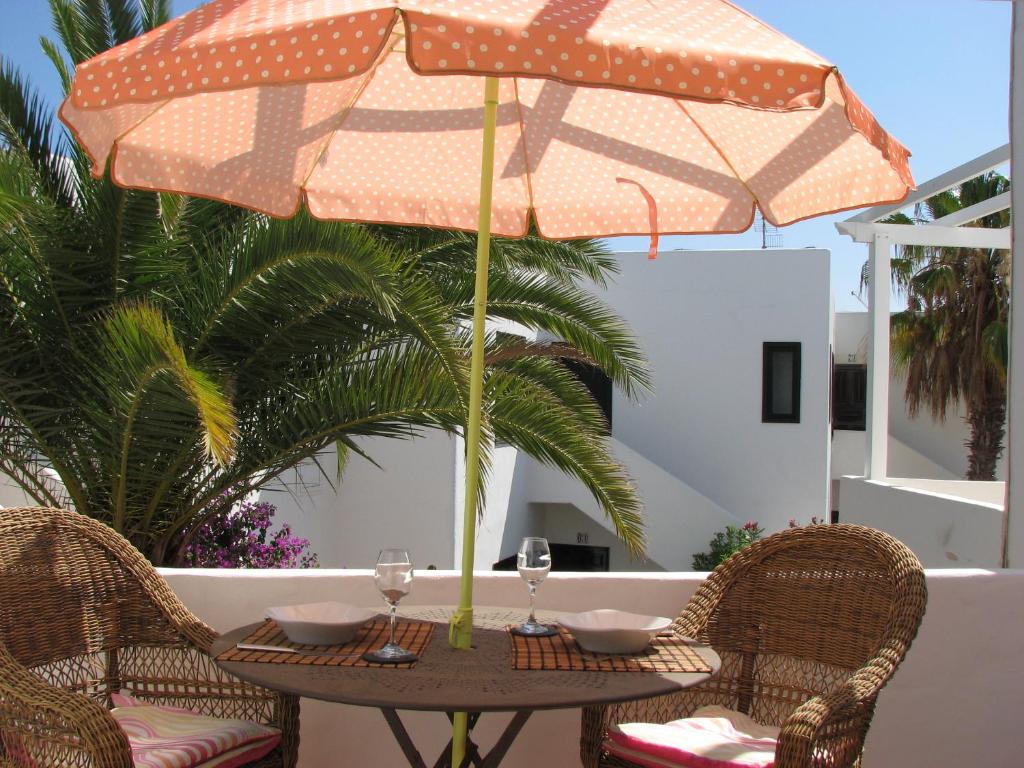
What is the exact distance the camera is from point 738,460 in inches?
695

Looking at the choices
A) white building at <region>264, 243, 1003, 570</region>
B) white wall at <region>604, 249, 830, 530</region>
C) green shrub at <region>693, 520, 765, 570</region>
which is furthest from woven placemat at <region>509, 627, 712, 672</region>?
white wall at <region>604, 249, 830, 530</region>

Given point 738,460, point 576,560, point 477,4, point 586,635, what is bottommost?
point 576,560

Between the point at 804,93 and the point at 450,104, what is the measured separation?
163 centimetres

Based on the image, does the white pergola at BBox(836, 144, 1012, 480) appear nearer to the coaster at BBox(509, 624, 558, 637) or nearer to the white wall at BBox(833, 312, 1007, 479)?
the coaster at BBox(509, 624, 558, 637)

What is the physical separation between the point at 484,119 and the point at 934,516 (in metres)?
7.23

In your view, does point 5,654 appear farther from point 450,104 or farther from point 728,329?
point 728,329

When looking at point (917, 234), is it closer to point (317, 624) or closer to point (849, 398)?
point (317, 624)

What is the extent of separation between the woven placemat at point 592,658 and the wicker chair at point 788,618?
33 centimetres

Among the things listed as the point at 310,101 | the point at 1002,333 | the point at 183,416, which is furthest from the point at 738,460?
the point at 310,101

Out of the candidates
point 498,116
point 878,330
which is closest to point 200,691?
point 498,116

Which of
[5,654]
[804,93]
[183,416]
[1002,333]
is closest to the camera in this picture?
[804,93]

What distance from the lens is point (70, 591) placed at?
288 cm

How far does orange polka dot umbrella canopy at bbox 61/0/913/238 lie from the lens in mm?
1878

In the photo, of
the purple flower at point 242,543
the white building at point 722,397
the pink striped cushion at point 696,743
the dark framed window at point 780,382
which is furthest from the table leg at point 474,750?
the dark framed window at point 780,382
